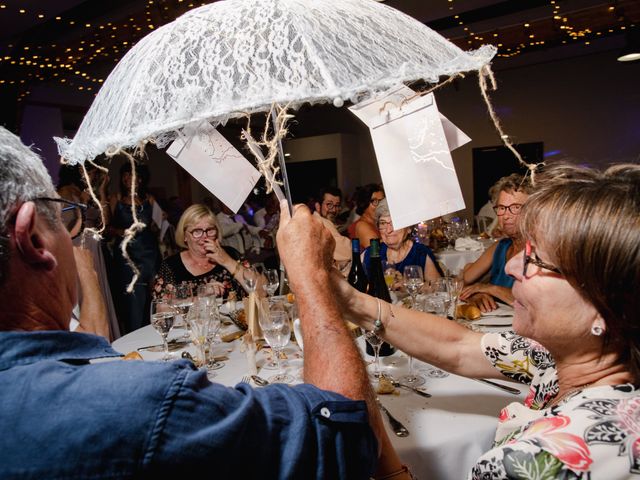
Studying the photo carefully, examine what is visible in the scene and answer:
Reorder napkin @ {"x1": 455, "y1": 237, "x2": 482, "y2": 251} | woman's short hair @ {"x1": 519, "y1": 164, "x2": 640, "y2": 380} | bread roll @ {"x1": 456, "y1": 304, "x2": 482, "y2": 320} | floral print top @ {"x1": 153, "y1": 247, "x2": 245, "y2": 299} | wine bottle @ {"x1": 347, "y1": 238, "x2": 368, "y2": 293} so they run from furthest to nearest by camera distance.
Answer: napkin @ {"x1": 455, "y1": 237, "x2": 482, "y2": 251}
floral print top @ {"x1": 153, "y1": 247, "x2": 245, "y2": 299}
wine bottle @ {"x1": 347, "y1": 238, "x2": 368, "y2": 293}
bread roll @ {"x1": 456, "y1": 304, "x2": 482, "y2": 320}
woman's short hair @ {"x1": 519, "y1": 164, "x2": 640, "y2": 380}

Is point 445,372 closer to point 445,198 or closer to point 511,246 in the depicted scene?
point 445,198

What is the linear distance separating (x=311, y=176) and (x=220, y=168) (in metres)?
12.1

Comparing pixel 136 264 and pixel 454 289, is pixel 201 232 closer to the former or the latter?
pixel 136 264

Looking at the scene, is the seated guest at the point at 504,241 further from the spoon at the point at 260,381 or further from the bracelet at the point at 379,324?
the spoon at the point at 260,381

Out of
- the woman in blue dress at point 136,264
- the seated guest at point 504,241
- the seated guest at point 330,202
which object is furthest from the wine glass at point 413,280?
the seated guest at point 330,202

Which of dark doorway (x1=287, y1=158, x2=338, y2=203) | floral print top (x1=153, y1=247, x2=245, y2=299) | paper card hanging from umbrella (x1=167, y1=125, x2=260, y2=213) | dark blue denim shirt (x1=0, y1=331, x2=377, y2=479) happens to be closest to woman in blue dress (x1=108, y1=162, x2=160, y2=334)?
floral print top (x1=153, y1=247, x2=245, y2=299)

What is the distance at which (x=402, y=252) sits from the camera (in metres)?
3.91

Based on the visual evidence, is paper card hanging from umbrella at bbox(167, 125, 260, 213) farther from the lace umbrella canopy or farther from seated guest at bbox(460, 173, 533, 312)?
seated guest at bbox(460, 173, 533, 312)

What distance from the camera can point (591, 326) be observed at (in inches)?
38.2

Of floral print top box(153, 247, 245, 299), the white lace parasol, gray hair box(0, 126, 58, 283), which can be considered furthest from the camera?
floral print top box(153, 247, 245, 299)

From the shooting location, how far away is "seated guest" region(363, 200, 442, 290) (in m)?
3.67

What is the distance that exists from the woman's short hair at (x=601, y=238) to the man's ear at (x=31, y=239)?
1.00 meters

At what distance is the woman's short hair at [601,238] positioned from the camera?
34.0 inches

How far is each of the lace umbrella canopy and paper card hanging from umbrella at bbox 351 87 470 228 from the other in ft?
0.36
